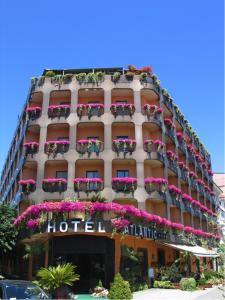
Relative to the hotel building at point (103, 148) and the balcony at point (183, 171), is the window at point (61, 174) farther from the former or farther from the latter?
the balcony at point (183, 171)

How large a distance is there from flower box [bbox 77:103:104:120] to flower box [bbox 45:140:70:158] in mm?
3027

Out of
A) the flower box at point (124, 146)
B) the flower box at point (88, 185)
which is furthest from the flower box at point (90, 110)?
the flower box at point (88, 185)

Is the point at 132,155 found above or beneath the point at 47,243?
above

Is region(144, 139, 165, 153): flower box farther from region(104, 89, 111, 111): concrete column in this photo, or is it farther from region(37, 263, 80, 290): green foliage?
region(37, 263, 80, 290): green foliage

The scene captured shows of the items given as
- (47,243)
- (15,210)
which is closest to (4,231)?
(15,210)

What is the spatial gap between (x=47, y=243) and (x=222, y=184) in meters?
70.3

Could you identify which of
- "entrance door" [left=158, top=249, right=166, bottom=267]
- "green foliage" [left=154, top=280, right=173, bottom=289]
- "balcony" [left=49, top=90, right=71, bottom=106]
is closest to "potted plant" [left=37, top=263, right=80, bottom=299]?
"green foliage" [left=154, top=280, right=173, bottom=289]

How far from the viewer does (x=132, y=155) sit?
3697 centimetres

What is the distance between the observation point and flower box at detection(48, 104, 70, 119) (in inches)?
1517

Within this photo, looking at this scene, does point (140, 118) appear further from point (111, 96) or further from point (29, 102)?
point (29, 102)

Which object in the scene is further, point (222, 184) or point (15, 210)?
point (222, 184)

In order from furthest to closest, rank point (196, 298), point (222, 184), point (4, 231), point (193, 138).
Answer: point (222, 184)
point (193, 138)
point (4, 231)
point (196, 298)

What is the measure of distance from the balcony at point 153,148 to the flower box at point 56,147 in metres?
7.33

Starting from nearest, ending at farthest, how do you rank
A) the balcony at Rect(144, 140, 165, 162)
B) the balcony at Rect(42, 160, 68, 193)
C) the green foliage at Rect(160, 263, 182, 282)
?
the green foliage at Rect(160, 263, 182, 282) < the balcony at Rect(42, 160, 68, 193) < the balcony at Rect(144, 140, 165, 162)
